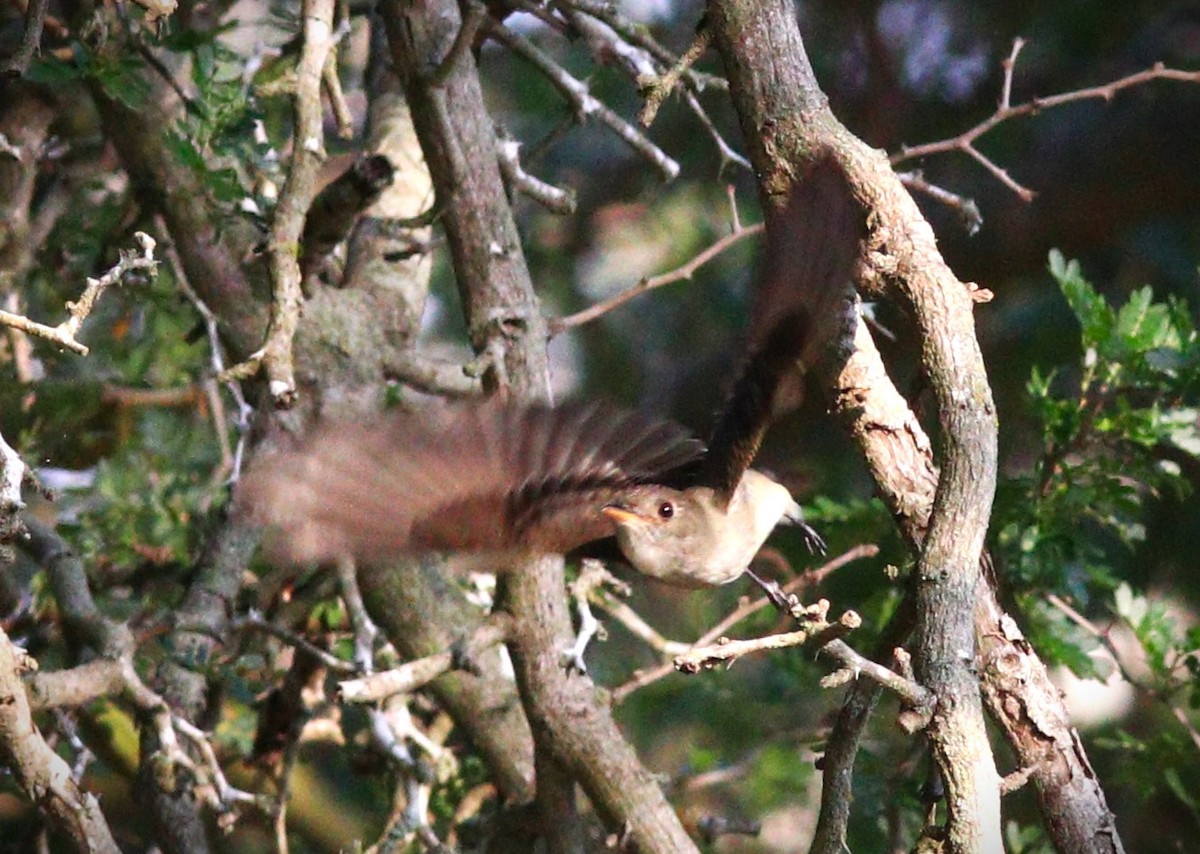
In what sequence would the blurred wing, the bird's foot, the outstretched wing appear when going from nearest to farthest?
the blurred wing < the outstretched wing < the bird's foot

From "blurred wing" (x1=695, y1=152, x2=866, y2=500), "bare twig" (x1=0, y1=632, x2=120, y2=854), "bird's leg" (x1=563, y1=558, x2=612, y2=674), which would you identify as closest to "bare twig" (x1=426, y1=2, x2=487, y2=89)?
"blurred wing" (x1=695, y1=152, x2=866, y2=500)

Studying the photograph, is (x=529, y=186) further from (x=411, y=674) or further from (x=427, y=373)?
(x=411, y=674)

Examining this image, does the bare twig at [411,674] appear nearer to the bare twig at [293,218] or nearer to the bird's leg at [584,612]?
the bird's leg at [584,612]

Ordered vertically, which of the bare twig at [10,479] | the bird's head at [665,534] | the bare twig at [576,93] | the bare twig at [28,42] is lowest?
the bare twig at [10,479]

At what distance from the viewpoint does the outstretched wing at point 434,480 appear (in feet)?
7.22

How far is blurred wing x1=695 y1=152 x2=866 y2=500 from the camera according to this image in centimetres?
191

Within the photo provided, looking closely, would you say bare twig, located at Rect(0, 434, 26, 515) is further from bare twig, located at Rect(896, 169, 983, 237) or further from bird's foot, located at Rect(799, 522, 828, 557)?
bird's foot, located at Rect(799, 522, 828, 557)

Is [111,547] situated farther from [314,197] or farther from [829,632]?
[829,632]

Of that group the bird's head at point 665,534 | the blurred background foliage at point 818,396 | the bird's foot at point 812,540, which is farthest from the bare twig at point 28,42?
the bird's foot at point 812,540

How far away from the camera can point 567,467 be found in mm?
2371

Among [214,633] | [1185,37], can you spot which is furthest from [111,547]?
[1185,37]

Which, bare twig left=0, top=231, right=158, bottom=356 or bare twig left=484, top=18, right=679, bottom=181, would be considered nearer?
bare twig left=0, top=231, right=158, bottom=356

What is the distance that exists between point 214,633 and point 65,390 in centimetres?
93

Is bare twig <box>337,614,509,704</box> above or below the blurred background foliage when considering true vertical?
below
